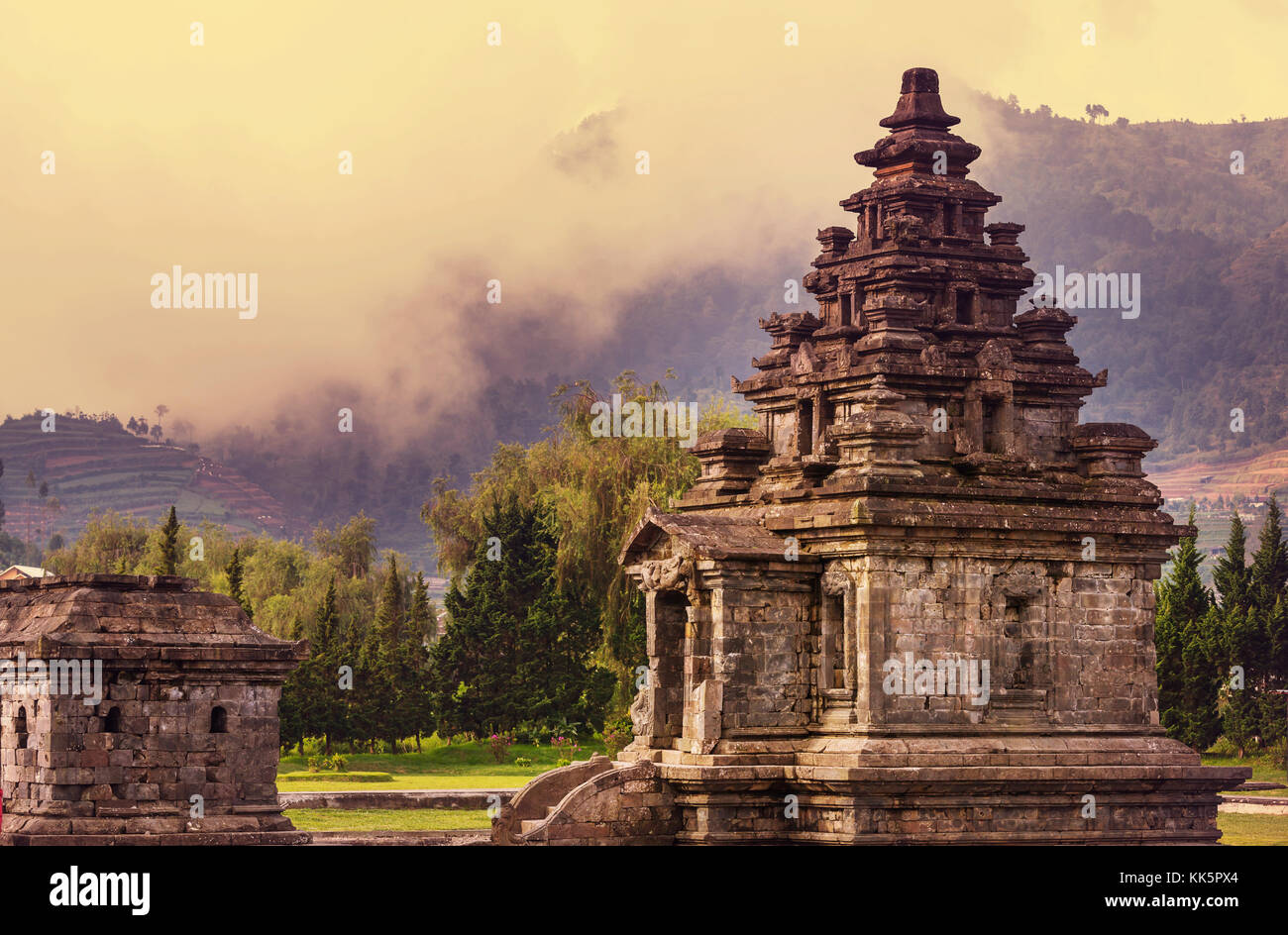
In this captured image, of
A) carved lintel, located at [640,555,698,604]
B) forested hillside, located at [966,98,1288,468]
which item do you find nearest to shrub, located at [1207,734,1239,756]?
carved lintel, located at [640,555,698,604]

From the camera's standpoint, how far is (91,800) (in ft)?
93.9

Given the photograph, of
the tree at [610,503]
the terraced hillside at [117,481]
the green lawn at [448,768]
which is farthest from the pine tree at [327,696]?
the terraced hillside at [117,481]

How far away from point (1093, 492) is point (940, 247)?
Answer: 5.08 m

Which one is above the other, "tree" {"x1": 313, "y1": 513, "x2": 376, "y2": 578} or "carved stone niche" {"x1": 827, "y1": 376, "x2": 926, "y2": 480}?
"tree" {"x1": 313, "y1": 513, "x2": 376, "y2": 578}

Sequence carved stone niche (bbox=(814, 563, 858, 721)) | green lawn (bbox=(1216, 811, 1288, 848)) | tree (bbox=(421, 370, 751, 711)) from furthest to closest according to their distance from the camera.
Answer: tree (bbox=(421, 370, 751, 711)) < green lawn (bbox=(1216, 811, 1288, 848)) < carved stone niche (bbox=(814, 563, 858, 721))

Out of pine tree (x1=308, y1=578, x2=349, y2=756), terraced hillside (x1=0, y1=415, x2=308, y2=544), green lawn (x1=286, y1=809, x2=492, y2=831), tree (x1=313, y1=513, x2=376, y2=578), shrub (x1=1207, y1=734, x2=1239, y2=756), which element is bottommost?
green lawn (x1=286, y1=809, x2=492, y2=831)

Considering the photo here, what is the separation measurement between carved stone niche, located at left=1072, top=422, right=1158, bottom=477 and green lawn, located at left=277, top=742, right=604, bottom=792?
21.0m

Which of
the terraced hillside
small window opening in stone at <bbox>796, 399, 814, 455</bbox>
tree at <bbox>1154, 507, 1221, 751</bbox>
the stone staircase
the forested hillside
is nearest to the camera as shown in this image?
the stone staircase

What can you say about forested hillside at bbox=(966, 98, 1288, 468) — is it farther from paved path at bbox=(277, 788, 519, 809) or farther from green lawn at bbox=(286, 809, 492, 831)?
green lawn at bbox=(286, 809, 492, 831)

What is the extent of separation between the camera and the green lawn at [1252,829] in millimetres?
37312

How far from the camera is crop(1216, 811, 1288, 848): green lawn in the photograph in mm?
37312

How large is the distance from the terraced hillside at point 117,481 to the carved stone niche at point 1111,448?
157831mm
